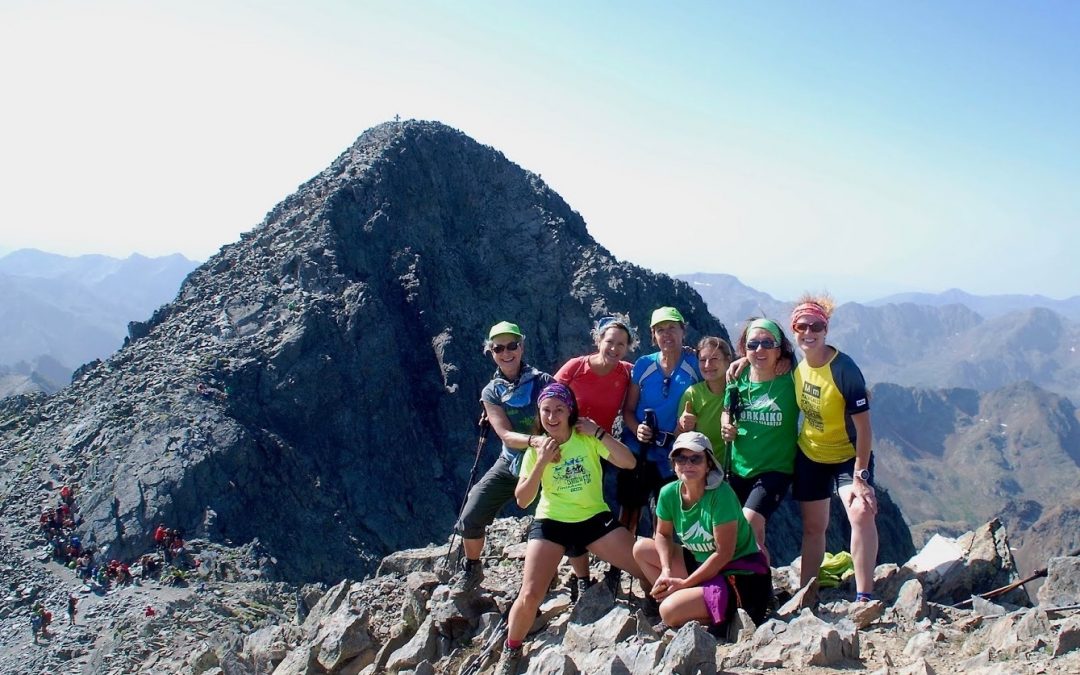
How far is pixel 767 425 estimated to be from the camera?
964 cm

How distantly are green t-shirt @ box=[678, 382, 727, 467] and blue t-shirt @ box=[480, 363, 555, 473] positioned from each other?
1848mm

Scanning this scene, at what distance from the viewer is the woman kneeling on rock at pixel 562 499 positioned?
29.7ft

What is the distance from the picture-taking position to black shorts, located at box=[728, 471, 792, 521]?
9602mm

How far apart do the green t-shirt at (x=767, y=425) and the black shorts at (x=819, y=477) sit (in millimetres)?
167

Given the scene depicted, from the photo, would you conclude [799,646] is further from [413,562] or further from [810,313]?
[413,562]

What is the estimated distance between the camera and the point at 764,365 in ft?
31.1

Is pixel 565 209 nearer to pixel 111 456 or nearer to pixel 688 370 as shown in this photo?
pixel 111 456

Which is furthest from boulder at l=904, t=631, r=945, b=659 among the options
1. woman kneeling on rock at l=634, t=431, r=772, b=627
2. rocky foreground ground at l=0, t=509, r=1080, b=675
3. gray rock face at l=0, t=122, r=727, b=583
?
gray rock face at l=0, t=122, r=727, b=583

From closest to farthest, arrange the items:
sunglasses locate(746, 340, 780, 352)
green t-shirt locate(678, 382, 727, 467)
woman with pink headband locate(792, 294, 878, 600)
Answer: woman with pink headband locate(792, 294, 878, 600) < sunglasses locate(746, 340, 780, 352) < green t-shirt locate(678, 382, 727, 467)

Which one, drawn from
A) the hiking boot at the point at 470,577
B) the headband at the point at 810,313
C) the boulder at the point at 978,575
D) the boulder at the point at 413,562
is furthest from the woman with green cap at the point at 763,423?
the boulder at the point at 413,562

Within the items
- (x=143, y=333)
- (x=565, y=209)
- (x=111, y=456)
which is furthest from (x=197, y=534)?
(x=565, y=209)

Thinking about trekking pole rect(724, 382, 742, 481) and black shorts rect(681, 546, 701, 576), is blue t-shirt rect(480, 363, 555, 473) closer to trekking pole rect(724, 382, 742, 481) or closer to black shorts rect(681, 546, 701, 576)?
trekking pole rect(724, 382, 742, 481)

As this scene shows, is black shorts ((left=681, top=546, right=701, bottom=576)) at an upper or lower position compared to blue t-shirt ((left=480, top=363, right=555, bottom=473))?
lower

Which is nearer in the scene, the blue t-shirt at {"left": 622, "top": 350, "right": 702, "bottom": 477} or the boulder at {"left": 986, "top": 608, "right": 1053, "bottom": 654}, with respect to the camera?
the boulder at {"left": 986, "top": 608, "right": 1053, "bottom": 654}
